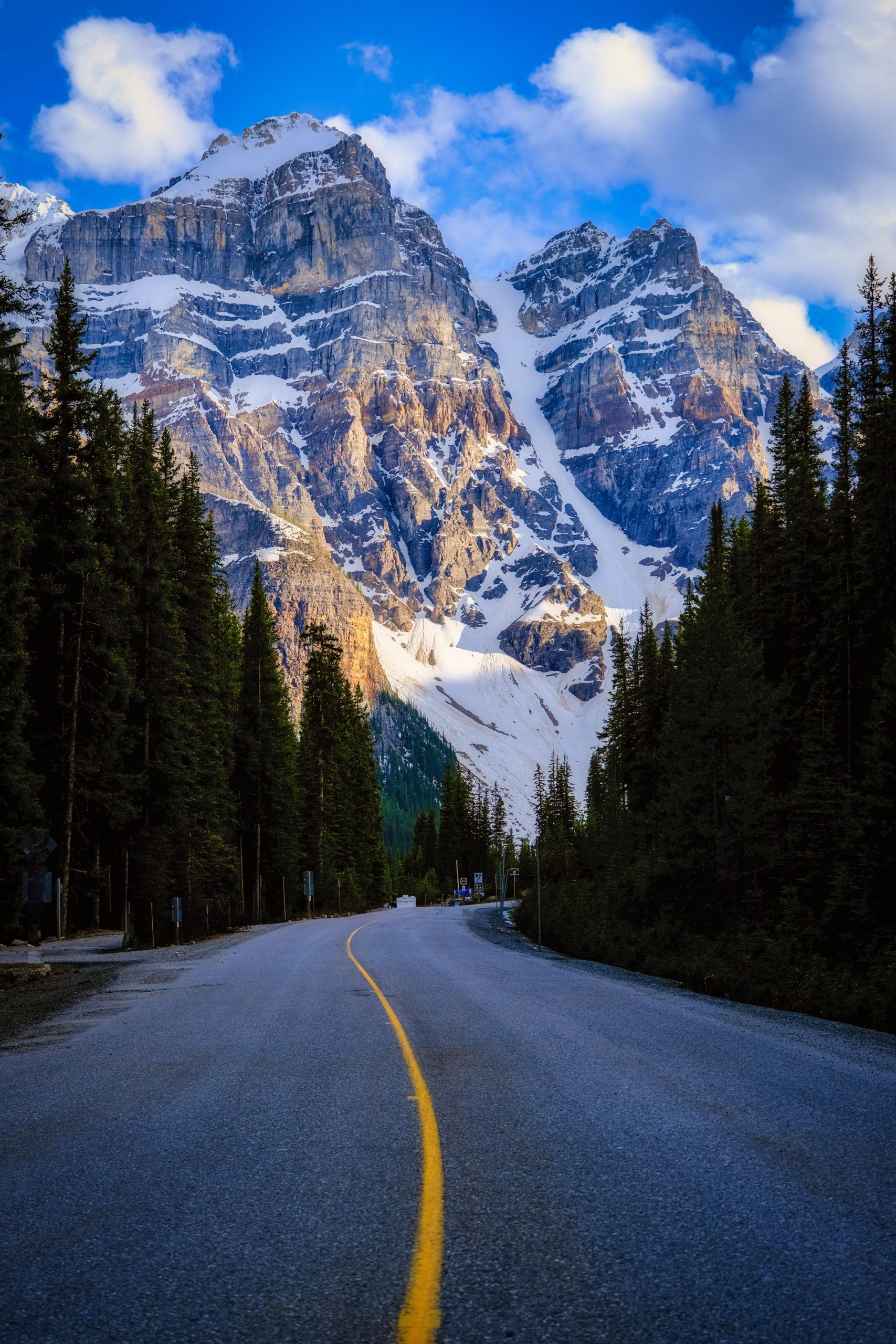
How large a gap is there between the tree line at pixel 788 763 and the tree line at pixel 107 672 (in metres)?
13.5

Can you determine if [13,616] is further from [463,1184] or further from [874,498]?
[874,498]

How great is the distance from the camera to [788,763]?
32469 millimetres

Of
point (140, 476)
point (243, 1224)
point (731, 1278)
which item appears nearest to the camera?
point (731, 1278)

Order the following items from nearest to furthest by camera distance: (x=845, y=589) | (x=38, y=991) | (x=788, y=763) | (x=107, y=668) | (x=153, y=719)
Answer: (x=38, y=991)
(x=107, y=668)
(x=845, y=589)
(x=788, y=763)
(x=153, y=719)

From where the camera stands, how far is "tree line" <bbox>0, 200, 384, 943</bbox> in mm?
22297

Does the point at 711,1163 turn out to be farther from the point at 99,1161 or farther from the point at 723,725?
the point at 723,725

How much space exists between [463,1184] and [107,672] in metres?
24.3

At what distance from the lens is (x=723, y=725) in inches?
1078

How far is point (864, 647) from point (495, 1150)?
26.0 m

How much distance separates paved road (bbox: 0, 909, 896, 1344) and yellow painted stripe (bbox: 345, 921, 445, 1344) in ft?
0.19

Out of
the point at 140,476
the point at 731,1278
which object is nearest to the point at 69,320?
the point at 140,476

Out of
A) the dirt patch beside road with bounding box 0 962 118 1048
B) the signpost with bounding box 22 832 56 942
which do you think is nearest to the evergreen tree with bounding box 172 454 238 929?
the signpost with bounding box 22 832 56 942

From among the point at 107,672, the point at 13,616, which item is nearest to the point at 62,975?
the point at 13,616

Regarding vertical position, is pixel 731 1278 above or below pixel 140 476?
below
